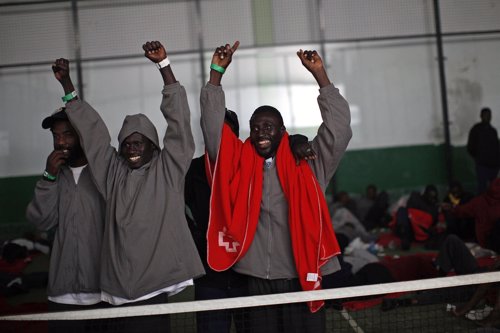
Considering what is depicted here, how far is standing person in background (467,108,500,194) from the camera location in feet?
36.3

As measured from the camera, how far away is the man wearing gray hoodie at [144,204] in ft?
10.2

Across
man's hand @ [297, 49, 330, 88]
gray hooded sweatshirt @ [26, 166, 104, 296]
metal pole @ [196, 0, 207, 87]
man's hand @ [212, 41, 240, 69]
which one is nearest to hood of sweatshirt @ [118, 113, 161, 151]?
gray hooded sweatshirt @ [26, 166, 104, 296]

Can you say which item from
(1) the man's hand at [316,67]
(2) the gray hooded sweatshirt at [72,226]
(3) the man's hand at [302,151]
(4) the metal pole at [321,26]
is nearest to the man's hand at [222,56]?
(1) the man's hand at [316,67]

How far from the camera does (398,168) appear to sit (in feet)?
41.1

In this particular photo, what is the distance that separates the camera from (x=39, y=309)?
581 cm

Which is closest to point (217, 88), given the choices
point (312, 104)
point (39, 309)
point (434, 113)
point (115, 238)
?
point (115, 238)

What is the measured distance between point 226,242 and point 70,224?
0.84m

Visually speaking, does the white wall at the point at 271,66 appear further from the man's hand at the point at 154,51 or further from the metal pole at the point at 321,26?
the man's hand at the point at 154,51

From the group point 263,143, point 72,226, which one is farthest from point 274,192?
point 72,226

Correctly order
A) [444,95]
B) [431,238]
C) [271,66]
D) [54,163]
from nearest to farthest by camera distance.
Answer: [54,163] → [431,238] → [271,66] → [444,95]

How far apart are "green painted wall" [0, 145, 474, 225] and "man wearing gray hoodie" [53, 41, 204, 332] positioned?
9.27 meters

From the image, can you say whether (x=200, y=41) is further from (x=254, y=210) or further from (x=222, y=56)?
(x=254, y=210)

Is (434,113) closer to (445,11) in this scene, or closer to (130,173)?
(445,11)

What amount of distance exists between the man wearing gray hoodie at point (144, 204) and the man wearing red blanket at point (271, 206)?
0.73 ft
